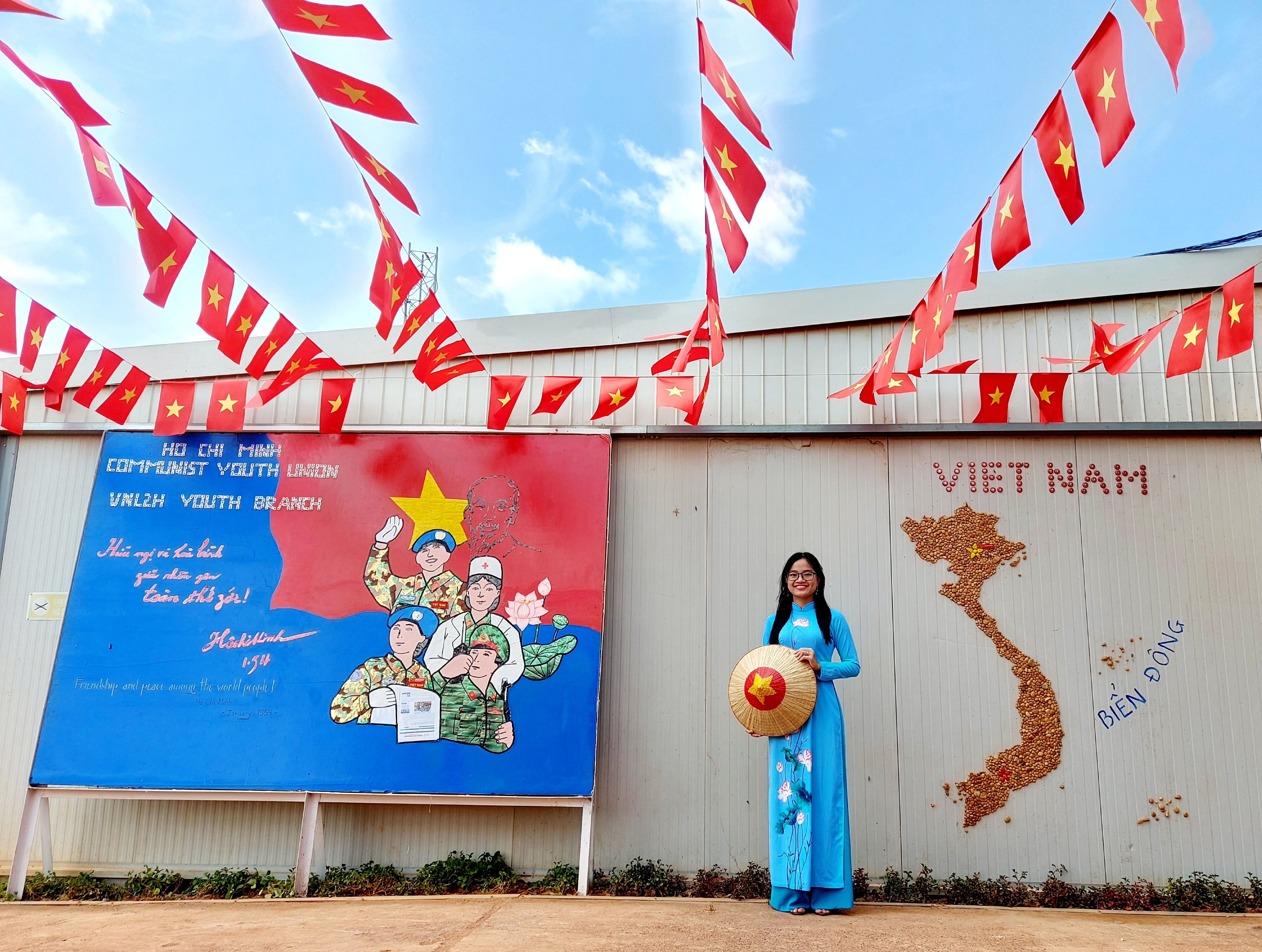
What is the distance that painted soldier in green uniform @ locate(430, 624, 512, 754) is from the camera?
170 inches

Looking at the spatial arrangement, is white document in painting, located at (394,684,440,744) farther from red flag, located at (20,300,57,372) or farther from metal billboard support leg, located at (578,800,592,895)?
red flag, located at (20,300,57,372)

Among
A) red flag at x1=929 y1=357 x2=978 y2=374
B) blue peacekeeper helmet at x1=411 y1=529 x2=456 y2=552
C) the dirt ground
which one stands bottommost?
the dirt ground

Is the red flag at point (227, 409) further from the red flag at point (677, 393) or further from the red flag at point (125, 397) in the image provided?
the red flag at point (677, 393)

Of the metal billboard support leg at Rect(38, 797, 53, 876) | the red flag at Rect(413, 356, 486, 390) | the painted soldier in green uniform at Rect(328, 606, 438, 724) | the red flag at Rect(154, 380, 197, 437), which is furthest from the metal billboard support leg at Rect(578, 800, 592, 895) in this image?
the red flag at Rect(154, 380, 197, 437)

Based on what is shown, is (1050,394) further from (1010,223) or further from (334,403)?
(334,403)

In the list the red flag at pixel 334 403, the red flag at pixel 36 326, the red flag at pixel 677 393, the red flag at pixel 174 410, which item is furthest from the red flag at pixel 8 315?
the red flag at pixel 677 393

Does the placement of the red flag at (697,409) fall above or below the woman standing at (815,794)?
above

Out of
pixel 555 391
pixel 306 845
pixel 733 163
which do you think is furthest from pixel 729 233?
pixel 306 845

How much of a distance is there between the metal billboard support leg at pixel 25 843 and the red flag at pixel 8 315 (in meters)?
2.28

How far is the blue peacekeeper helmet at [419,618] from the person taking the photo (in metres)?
4.48

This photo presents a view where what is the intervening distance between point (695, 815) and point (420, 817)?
150 centimetres

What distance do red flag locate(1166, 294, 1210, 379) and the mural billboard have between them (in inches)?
113

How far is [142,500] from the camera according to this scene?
15.4ft

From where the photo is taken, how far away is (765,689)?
3.65 m
